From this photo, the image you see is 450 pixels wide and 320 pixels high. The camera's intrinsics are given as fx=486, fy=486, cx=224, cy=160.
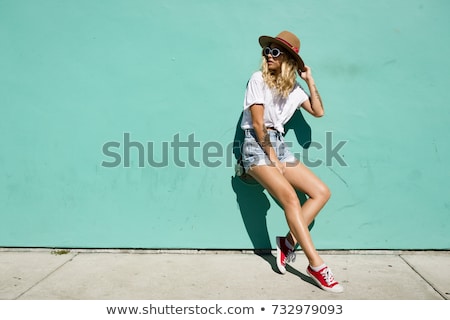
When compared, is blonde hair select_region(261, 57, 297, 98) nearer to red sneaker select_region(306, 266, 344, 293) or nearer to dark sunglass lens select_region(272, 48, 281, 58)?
dark sunglass lens select_region(272, 48, 281, 58)

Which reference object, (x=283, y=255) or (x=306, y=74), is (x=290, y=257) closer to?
(x=283, y=255)

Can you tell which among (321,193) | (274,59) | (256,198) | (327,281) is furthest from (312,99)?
(327,281)

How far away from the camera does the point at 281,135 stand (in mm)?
3615

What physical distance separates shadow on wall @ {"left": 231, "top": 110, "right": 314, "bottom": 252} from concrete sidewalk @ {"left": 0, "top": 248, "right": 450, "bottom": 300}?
14 cm

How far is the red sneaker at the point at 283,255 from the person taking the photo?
349 cm

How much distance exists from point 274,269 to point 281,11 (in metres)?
1.97

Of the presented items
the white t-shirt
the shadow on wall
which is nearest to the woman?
the white t-shirt

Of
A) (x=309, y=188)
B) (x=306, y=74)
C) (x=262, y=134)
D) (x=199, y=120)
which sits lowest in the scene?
(x=309, y=188)

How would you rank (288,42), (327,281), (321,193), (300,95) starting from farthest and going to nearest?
(300,95), (321,193), (288,42), (327,281)

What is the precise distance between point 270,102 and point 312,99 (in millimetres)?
342

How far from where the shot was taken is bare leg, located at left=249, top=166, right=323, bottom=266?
327cm

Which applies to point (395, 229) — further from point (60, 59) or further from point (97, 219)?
point (60, 59)

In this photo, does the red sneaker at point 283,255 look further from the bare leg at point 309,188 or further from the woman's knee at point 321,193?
the woman's knee at point 321,193

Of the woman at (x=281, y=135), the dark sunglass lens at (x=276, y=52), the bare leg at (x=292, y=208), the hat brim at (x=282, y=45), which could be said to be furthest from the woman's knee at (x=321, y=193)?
the dark sunglass lens at (x=276, y=52)
